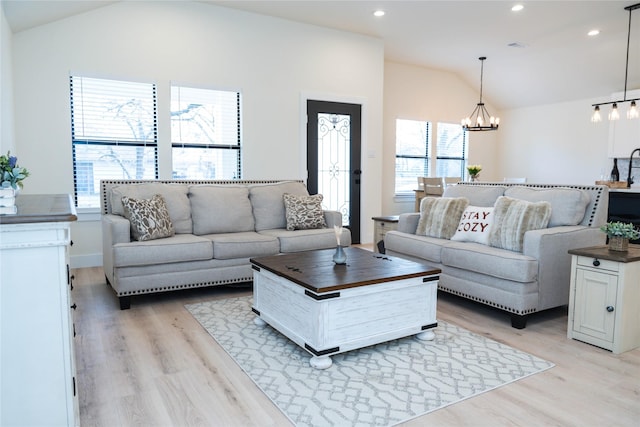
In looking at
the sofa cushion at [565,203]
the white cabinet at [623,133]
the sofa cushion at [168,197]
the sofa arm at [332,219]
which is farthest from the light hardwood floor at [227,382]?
the white cabinet at [623,133]

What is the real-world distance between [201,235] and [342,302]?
2.06m

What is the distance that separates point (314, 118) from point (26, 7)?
3379mm

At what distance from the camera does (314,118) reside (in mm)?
6012

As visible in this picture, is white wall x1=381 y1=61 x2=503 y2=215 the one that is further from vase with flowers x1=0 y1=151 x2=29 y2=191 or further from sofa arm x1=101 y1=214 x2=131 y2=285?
vase with flowers x1=0 y1=151 x2=29 y2=191

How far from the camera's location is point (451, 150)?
8398mm

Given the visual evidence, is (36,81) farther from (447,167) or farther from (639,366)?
(447,167)

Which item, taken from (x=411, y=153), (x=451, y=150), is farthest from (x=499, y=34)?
(x=451, y=150)

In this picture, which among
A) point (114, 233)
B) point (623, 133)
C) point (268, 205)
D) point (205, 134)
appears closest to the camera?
point (114, 233)

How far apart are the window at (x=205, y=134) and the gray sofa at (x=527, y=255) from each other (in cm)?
273

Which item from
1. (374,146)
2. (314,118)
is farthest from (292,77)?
(374,146)

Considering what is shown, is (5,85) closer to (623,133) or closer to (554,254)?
(554,254)

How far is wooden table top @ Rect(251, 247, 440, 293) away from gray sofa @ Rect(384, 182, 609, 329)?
60 centimetres

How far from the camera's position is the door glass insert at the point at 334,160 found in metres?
6.11

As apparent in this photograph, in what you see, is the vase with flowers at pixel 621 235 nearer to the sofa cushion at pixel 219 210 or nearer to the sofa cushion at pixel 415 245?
the sofa cushion at pixel 415 245
